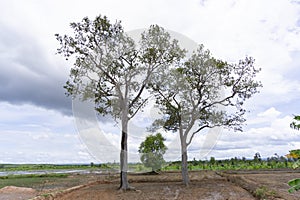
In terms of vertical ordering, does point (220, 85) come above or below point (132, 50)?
below

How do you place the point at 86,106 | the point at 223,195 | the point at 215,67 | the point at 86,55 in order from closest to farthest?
1. the point at 223,195
2. the point at 86,106
3. the point at 86,55
4. the point at 215,67

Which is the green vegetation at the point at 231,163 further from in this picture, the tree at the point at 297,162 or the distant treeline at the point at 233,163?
the tree at the point at 297,162

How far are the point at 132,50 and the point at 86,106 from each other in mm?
3528

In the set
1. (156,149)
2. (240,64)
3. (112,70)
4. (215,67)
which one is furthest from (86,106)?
(156,149)

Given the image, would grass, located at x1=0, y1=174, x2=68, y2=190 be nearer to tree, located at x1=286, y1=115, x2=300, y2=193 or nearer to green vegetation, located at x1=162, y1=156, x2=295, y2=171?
green vegetation, located at x1=162, y1=156, x2=295, y2=171

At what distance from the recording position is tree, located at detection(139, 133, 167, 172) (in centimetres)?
2334

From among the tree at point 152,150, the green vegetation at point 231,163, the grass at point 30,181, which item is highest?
the tree at point 152,150

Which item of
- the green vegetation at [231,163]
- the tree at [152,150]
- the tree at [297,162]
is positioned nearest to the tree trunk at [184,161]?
the tree at [152,150]

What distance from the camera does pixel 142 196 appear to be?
12.1 meters

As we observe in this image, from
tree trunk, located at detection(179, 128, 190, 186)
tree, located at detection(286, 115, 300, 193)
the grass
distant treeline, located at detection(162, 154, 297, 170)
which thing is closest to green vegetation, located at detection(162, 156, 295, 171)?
distant treeline, located at detection(162, 154, 297, 170)

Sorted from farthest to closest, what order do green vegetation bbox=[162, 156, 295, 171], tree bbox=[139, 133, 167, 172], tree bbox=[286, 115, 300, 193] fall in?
green vegetation bbox=[162, 156, 295, 171] < tree bbox=[139, 133, 167, 172] < tree bbox=[286, 115, 300, 193]

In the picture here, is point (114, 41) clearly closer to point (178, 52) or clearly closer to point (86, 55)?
point (86, 55)

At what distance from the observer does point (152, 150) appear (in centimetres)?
2355

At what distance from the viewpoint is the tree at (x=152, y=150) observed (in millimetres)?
23344
